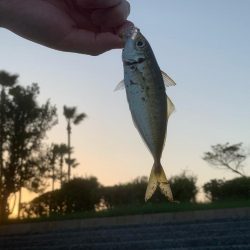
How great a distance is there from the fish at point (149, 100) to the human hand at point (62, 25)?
362 mm

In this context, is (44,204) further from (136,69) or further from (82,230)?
(136,69)

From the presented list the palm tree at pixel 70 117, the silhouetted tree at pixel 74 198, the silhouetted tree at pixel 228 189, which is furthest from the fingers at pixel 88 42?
the palm tree at pixel 70 117

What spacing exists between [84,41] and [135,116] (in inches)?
32.8

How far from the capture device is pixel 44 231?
20344 millimetres

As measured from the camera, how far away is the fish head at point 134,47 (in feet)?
7.68

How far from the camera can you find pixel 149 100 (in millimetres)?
2184

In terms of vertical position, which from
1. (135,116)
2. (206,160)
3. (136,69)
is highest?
(206,160)

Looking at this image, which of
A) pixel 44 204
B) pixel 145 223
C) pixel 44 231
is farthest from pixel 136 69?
pixel 44 204

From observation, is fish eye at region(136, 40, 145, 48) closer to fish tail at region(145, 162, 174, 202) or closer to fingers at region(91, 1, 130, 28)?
fingers at region(91, 1, 130, 28)

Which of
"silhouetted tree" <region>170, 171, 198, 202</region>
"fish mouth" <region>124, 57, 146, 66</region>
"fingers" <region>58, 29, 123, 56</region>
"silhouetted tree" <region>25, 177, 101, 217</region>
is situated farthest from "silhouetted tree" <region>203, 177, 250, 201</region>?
"fish mouth" <region>124, 57, 146, 66</region>

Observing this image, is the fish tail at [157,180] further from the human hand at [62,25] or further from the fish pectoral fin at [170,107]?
the human hand at [62,25]

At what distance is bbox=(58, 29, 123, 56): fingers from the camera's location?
2.79m

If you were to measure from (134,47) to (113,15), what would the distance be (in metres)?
0.32

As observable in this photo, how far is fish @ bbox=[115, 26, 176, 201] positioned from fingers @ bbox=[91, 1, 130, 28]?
9.2 inches
